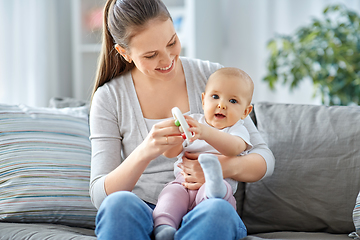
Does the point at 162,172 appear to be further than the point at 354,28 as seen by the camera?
No

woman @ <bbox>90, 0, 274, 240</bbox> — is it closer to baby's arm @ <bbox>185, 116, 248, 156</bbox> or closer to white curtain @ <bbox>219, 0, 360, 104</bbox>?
baby's arm @ <bbox>185, 116, 248, 156</bbox>

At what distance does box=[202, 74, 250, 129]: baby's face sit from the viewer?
1240mm

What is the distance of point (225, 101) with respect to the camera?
1.24m

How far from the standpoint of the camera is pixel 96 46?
323 cm

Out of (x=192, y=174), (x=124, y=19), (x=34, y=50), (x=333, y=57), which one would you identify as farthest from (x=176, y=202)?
(x=34, y=50)

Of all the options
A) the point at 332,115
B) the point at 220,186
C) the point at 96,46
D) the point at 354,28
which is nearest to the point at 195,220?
the point at 220,186

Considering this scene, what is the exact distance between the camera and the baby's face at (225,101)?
1.24m

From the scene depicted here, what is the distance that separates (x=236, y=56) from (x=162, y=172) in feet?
7.40

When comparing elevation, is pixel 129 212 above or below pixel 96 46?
below

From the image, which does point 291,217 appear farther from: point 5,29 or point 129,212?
point 5,29

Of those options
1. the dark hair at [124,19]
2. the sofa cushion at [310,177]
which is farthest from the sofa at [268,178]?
the dark hair at [124,19]

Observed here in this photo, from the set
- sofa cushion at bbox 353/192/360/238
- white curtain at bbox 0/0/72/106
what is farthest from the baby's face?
white curtain at bbox 0/0/72/106

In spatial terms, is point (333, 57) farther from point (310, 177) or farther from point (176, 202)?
point (176, 202)

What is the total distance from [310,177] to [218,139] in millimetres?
528
